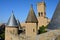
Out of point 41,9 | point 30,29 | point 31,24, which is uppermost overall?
point 41,9

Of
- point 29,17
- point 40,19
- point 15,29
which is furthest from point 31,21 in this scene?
point 40,19

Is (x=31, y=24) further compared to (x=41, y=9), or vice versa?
(x=41, y=9)

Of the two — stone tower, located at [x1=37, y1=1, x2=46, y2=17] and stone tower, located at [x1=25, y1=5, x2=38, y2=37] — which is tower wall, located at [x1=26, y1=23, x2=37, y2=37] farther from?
stone tower, located at [x1=37, y1=1, x2=46, y2=17]

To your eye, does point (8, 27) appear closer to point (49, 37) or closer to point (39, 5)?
point (49, 37)

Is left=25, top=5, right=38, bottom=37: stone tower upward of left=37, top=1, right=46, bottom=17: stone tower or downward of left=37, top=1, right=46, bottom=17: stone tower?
downward

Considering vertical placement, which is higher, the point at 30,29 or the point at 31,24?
the point at 31,24

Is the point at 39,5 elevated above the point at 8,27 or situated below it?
above

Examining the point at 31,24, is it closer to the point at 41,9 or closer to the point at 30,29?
the point at 30,29

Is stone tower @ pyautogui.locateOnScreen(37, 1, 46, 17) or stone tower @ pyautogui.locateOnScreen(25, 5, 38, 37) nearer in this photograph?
stone tower @ pyautogui.locateOnScreen(25, 5, 38, 37)

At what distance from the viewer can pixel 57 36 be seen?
6730 mm

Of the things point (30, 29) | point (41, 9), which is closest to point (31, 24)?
point (30, 29)

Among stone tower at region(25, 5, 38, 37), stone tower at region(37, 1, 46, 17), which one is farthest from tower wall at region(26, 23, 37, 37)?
stone tower at region(37, 1, 46, 17)

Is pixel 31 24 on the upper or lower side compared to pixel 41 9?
lower

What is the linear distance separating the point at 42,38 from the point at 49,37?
31 centimetres
